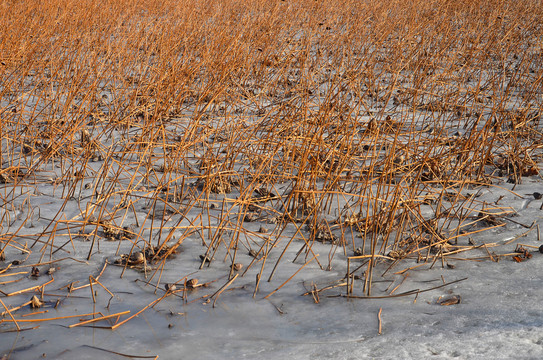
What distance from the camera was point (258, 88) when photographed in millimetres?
5316

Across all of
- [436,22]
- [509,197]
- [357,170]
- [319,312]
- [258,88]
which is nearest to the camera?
[319,312]

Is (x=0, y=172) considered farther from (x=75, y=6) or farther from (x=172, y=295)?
(x=75, y=6)

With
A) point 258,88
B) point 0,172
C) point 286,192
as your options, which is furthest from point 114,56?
point 286,192

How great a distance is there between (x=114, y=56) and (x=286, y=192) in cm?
312

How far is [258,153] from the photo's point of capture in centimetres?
369

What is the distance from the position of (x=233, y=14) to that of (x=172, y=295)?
21.8 feet

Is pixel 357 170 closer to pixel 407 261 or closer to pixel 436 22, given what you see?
pixel 407 261

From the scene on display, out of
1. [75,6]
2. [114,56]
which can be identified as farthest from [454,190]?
[75,6]

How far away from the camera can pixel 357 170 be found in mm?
3326

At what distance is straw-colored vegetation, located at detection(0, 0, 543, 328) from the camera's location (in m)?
2.46

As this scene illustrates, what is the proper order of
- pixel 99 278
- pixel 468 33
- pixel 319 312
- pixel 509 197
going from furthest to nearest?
pixel 468 33, pixel 509 197, pixel 99 278, pixel 319 312

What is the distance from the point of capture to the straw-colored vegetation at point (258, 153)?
2457 mm

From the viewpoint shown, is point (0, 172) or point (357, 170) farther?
point (357, 170)

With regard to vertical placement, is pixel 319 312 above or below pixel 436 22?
below
